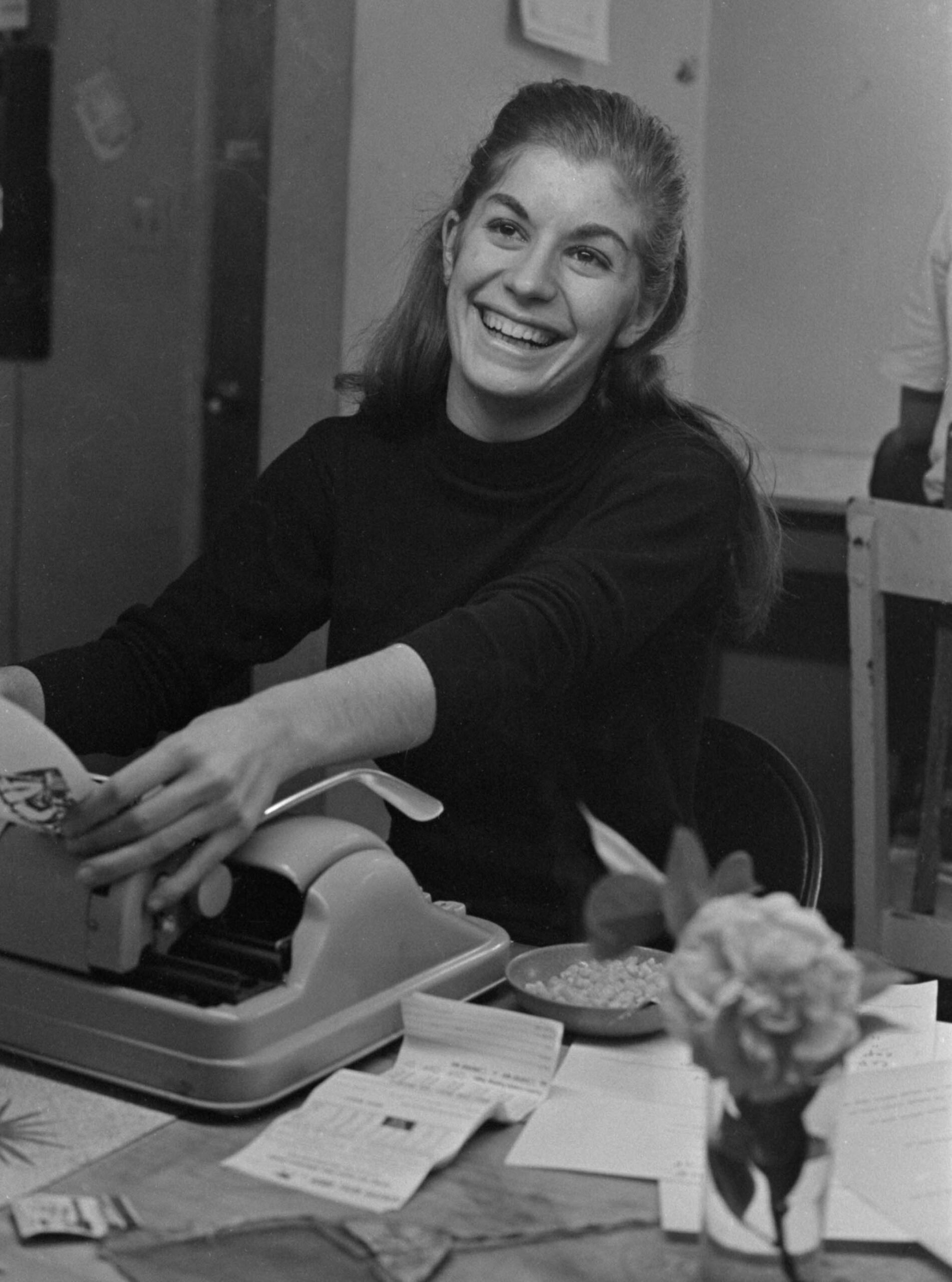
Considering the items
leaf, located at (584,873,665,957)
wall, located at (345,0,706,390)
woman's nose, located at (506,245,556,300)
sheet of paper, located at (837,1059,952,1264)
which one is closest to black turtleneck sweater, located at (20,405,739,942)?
woman's nose, located at (506,245,556,300)

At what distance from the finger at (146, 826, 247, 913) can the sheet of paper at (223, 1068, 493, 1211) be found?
15 centimetres

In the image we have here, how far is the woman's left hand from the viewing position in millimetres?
948

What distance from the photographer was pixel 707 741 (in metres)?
1.57

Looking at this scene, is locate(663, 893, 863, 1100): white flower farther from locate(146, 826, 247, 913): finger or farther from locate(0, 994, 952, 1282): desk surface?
locate(146, 826, 247, 913): finger

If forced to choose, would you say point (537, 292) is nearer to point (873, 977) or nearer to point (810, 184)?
point (810, 184)

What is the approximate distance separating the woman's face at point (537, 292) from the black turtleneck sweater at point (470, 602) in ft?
0.14

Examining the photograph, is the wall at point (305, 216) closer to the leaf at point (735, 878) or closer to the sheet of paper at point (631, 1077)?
the sheet of paper at point (631, 1077)

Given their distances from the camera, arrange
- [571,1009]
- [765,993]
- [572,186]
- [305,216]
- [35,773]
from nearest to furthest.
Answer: [765,993] < [35,773] < [571,1009] < [572,186] < [305,216]

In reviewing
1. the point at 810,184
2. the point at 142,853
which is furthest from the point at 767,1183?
the point at 810,184

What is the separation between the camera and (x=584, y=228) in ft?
4.91

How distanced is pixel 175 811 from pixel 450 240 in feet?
2.89

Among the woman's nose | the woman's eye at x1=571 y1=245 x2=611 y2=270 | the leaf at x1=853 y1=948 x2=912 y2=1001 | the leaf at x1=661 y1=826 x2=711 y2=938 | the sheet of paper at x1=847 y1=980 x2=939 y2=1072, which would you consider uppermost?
the woman's eye at x1=571 y1=245 x2=611 y2=270

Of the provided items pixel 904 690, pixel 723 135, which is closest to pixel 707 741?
pixel 904 690

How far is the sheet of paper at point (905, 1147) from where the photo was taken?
0.79 meters
